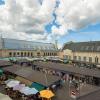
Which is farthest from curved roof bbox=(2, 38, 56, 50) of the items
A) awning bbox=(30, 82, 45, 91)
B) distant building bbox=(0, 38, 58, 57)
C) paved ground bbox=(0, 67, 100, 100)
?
paved ground bbox=(0, 67, 100, 100)

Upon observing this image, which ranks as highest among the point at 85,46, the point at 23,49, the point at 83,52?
the point at 85,46

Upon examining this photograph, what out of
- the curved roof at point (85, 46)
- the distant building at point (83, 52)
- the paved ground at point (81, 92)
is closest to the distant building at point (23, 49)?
the distant building at point (83, 52)

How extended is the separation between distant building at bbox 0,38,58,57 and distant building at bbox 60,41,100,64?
10.7m

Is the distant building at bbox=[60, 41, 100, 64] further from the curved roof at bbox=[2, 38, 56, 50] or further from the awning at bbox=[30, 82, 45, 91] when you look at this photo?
the awning at bbox=[30, 82, 45, 91]

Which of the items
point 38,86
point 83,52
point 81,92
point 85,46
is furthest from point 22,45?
point 81,92

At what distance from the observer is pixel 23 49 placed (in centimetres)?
6347

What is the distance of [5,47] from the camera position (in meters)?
59.1

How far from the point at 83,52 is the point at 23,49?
2170cm

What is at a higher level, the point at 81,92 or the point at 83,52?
the point at 83,52

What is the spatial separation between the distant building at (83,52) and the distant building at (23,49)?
10713 mm

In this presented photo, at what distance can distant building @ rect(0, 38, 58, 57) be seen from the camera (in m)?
58.8

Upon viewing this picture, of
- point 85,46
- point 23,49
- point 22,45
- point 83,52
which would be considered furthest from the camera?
point 22,45

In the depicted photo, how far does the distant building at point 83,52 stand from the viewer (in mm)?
49847

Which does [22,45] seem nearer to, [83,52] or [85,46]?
[83,52]
